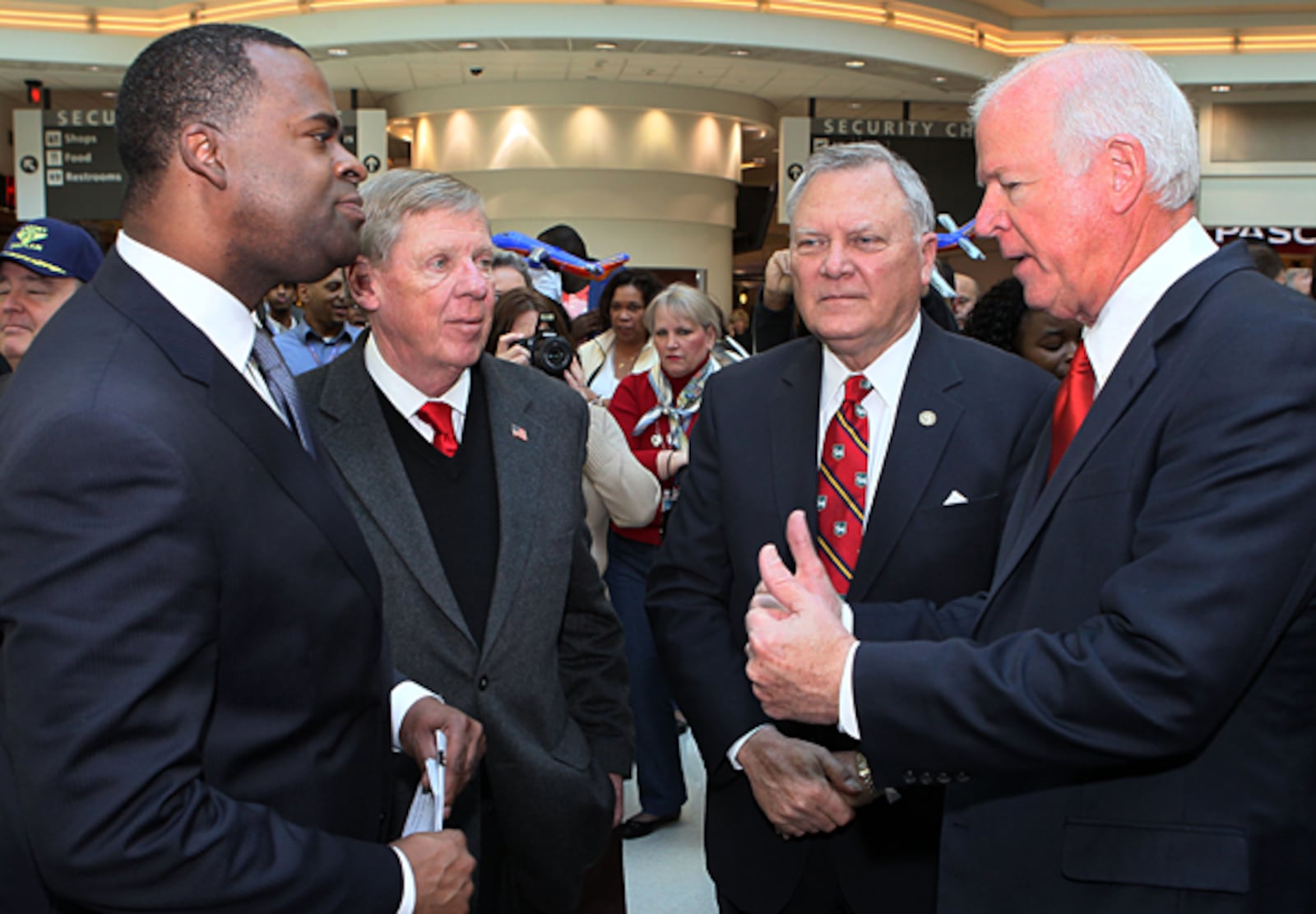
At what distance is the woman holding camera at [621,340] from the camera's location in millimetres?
4611

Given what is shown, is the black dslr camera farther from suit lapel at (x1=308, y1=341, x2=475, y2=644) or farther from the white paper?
the white paper

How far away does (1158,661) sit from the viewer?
3.81ft

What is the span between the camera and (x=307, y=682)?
1.17 metres

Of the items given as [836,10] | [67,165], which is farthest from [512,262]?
[67,165]

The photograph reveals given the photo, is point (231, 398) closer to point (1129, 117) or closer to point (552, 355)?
point (1129, 117)

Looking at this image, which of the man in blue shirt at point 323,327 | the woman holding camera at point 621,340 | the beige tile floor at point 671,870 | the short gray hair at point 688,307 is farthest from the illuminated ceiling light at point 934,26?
the beige tile floor at point 671,870

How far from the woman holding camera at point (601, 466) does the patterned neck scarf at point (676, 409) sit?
15.0 inches

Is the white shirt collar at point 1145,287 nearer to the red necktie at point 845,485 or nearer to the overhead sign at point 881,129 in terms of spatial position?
the red necktie at point 845,485

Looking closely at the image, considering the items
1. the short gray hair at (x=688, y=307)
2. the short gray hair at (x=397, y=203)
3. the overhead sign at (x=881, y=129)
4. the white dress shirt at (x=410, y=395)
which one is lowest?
the white dress shirt at (x=410, y=395)

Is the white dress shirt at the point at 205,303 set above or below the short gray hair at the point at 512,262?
below

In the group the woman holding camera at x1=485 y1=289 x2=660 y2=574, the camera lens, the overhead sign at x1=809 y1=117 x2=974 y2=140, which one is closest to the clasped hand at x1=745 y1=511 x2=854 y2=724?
the woman holding camera at x1=485 y1=289 x2=660 y2=574

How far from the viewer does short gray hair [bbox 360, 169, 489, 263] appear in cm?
194

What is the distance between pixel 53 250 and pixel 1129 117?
228cm

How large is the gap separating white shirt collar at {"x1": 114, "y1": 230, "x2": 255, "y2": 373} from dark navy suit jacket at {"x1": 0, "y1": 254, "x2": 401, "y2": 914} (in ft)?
0.08
